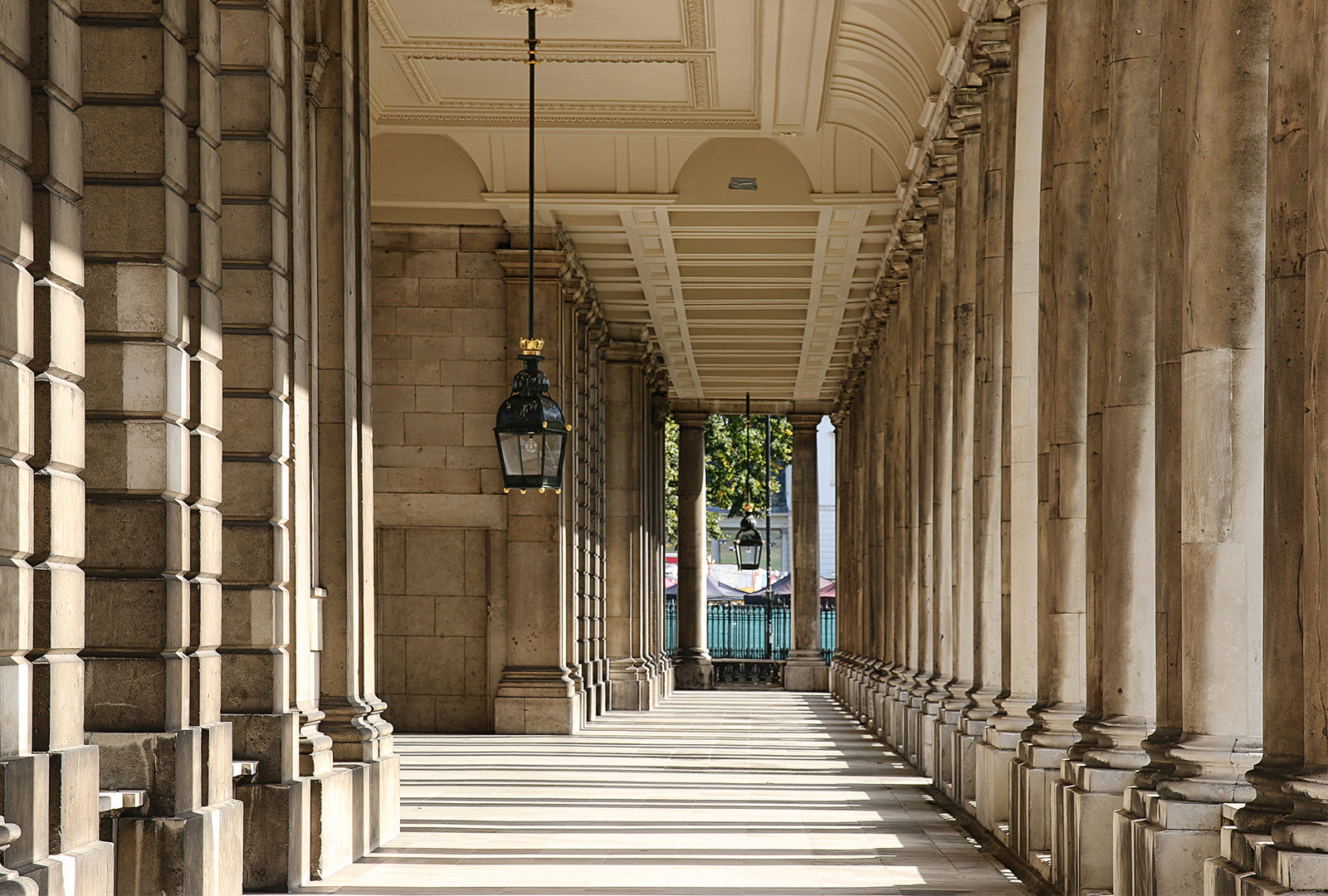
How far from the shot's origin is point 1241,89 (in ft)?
26.5

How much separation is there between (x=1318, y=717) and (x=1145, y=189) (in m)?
4.82

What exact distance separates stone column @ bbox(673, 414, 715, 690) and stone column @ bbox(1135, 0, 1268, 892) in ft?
126

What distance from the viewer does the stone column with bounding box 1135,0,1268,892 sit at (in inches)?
316

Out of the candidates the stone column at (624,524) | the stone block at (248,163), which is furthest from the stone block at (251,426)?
the stone column at (624,524)

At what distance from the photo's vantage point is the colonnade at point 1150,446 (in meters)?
6.89

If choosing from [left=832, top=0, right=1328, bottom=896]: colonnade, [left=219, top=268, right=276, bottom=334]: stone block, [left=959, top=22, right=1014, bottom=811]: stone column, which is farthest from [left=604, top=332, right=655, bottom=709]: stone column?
[left=219, top=268, right=276, bottom=334]: stone block

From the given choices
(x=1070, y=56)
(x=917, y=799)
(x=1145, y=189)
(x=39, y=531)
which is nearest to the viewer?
(x=39, y=531)

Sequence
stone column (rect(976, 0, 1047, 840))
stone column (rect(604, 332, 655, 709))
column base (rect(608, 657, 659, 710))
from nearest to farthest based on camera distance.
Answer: stone column (rect(976, 0, 1047, 840)) < column base (rect(608, 657, 659, 710)) < stone column (rect(604, 332, 655, 709))

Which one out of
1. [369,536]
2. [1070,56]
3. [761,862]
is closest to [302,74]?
[369,536]

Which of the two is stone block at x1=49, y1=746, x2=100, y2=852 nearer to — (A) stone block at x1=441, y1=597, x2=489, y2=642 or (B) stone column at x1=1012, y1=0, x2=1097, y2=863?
(B) stone column at x1=1012, y1=0, x2=1097, y2=863

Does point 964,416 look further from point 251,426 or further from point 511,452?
point 251,426

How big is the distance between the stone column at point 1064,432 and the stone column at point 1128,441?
119cm

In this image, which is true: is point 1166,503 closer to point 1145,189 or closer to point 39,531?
point 1145,189

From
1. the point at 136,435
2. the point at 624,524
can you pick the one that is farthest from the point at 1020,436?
the point at 624,524
